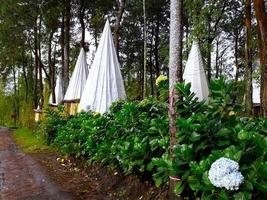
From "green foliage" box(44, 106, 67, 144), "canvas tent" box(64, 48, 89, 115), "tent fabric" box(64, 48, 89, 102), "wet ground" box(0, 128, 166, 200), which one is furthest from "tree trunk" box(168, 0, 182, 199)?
"tent fabric" box(64, 48, 89, 102)

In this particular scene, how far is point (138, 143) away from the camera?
5430 mm

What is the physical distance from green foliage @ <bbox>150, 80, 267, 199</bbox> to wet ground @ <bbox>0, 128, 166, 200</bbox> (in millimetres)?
1088

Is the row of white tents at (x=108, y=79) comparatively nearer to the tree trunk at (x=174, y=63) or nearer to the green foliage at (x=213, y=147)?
the tree trunk at (x=174, y=63)

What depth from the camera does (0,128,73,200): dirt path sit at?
20.9ft

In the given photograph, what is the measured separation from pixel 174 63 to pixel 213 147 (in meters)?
1.15

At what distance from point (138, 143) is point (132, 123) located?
1.00 meters

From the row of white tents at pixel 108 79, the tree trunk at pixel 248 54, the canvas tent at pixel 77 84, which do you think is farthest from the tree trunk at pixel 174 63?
the canvas tent at pixel 77 84

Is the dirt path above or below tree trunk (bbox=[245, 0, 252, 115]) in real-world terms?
below

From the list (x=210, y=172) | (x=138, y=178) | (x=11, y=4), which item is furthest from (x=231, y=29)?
(x=210, y=172)

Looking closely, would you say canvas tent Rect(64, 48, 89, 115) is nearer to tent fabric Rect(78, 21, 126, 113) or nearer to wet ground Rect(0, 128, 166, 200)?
tent fabric Rect(78, 21, 126, 113)

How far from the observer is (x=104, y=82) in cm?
1121

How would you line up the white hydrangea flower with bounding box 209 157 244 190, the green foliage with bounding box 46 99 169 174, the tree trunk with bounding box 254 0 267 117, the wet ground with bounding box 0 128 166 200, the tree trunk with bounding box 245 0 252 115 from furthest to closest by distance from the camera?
the tree trunk with bounding box 245 0 252 115 → the tree trunk with bounding box 254 0 267 117 → the wet ground with bounding box 0 128 166 200 → the green foliage with bounding box 46 99 169 174 → the white hydrangea flower with bounding box 209 157 244 190

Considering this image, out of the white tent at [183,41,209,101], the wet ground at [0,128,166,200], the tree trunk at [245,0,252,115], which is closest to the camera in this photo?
the wet ground at [0,128,166,200]

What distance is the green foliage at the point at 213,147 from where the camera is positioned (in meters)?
3.48
